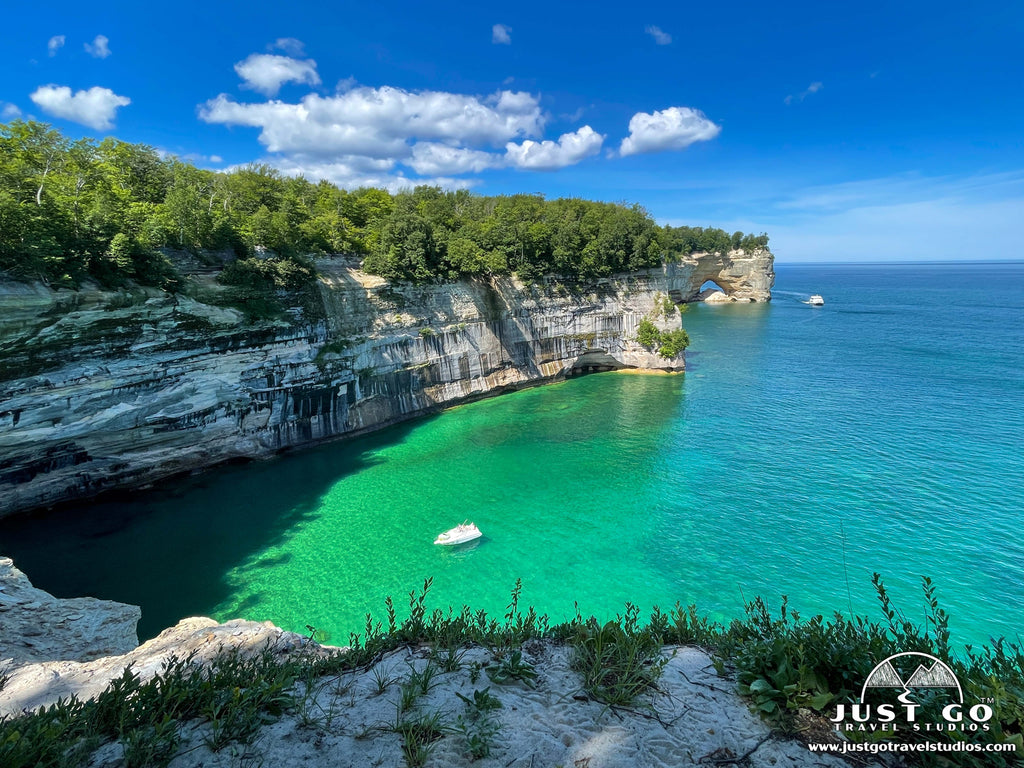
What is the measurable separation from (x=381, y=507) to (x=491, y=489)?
494 centimetres

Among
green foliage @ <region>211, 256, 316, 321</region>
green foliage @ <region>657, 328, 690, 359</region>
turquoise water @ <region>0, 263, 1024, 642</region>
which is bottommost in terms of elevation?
turquoise water @ <region>0, 263, 1024, 642</region>

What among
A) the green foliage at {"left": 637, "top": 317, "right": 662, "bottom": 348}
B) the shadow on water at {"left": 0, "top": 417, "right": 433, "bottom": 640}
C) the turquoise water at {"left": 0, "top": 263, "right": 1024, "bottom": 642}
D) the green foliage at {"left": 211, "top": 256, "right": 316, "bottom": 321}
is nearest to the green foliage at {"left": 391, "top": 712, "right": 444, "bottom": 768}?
the turquoise water at {"left": 0, "top": 263, "right": 1024, "bottom": 642}

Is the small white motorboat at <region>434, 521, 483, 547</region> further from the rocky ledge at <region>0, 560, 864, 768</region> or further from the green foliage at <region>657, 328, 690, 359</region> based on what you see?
the green foliage at <region>657, 328, 690, 359</region>

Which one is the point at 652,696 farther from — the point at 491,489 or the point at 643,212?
the point at 643,212

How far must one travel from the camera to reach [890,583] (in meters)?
13.9

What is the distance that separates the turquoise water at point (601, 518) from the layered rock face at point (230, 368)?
1.92 m

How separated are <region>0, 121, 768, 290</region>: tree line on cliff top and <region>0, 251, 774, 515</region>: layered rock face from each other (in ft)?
4.01

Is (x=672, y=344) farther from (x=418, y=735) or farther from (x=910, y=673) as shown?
Result: (x=418, y=735)

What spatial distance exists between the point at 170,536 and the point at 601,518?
17024 millimetres

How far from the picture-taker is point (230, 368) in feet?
67.6

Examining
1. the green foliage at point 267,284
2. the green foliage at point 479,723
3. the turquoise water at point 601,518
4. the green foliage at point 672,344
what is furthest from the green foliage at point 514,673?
the green foliage at point 672,344

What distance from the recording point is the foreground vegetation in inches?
151

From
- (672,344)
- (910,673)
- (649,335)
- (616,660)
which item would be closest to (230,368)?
(616,660)

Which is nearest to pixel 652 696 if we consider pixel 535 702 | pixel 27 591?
pixel 535 702
